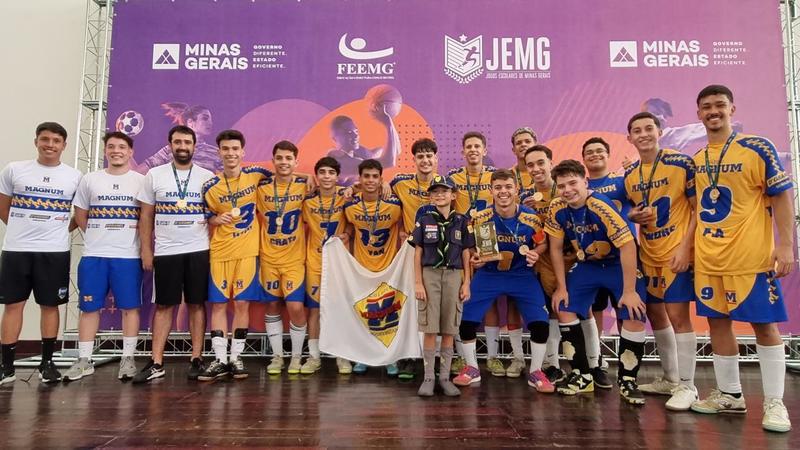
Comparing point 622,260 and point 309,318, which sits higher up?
point 622,260

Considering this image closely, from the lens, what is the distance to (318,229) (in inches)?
159

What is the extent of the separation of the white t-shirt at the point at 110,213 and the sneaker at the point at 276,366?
61.7 inches

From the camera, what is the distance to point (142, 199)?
3789mm

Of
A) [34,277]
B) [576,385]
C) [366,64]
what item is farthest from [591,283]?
[34,277]

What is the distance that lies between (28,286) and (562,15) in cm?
591

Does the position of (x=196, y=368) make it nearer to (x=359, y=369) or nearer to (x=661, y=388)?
(x=359, y=369)

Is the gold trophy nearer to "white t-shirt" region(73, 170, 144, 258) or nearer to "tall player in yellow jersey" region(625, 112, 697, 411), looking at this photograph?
"tall player in yellow jersey" region(625, 112, 697, 411)

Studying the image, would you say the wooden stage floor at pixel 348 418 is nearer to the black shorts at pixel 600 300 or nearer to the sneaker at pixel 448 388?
the sneaker at pixel 448 388

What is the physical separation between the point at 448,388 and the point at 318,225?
6.18 feet

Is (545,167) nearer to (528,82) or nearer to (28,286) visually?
(528,82)

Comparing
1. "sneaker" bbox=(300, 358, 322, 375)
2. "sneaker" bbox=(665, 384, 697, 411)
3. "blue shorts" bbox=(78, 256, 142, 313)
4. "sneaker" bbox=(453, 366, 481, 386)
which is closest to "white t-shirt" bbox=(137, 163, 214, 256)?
"blue shorts" bbox=(78, 256, 142, 313)

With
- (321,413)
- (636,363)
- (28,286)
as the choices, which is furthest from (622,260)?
(28,286)

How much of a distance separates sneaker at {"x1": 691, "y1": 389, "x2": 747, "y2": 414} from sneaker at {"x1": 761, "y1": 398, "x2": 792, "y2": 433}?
18 centimetres

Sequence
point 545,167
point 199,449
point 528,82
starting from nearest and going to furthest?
point 199,449, point 545,167, point 528,82
